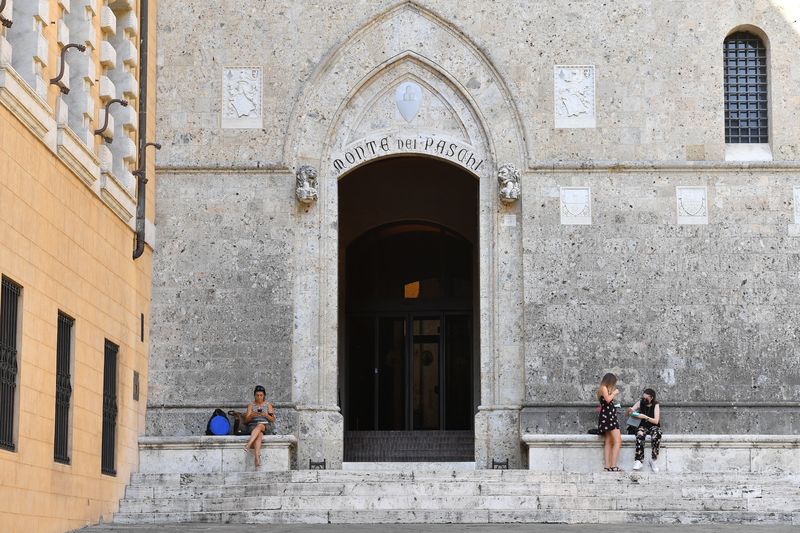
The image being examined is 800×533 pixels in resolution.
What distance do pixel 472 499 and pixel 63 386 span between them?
5063 millimetres

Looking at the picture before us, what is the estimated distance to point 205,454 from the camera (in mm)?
21453

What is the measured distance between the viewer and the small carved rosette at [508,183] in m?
22.5

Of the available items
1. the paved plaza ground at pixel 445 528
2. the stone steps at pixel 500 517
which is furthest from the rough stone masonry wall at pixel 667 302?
the paved plaza ground at pixel 445 528

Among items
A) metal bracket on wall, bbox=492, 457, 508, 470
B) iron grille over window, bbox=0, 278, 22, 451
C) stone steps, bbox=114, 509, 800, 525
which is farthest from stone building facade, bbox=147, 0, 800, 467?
iron grille over window, bbox=0, 278, 22, 451

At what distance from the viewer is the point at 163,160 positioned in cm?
2277

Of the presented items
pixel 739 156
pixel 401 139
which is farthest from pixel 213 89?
pixel 739 156

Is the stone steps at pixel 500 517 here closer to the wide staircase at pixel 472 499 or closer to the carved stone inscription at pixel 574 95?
the wide staircase at pixel 472 499

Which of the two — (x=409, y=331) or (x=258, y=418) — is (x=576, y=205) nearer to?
(x=258, y=418)

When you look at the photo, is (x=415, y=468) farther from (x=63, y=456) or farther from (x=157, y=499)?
(x=63, y=456)

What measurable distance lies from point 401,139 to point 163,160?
3.55 meters

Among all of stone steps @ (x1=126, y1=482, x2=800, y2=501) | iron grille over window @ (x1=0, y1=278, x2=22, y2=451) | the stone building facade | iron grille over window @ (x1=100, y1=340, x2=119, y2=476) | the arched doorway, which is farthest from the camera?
the arched doorway

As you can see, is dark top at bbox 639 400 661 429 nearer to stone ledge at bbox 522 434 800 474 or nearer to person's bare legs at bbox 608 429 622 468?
stone ledge at bbox 522 434 800 474

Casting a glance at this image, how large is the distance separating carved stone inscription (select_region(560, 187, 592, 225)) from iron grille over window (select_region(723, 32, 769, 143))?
7.94ft

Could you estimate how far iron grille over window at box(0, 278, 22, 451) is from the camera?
15.6 m
